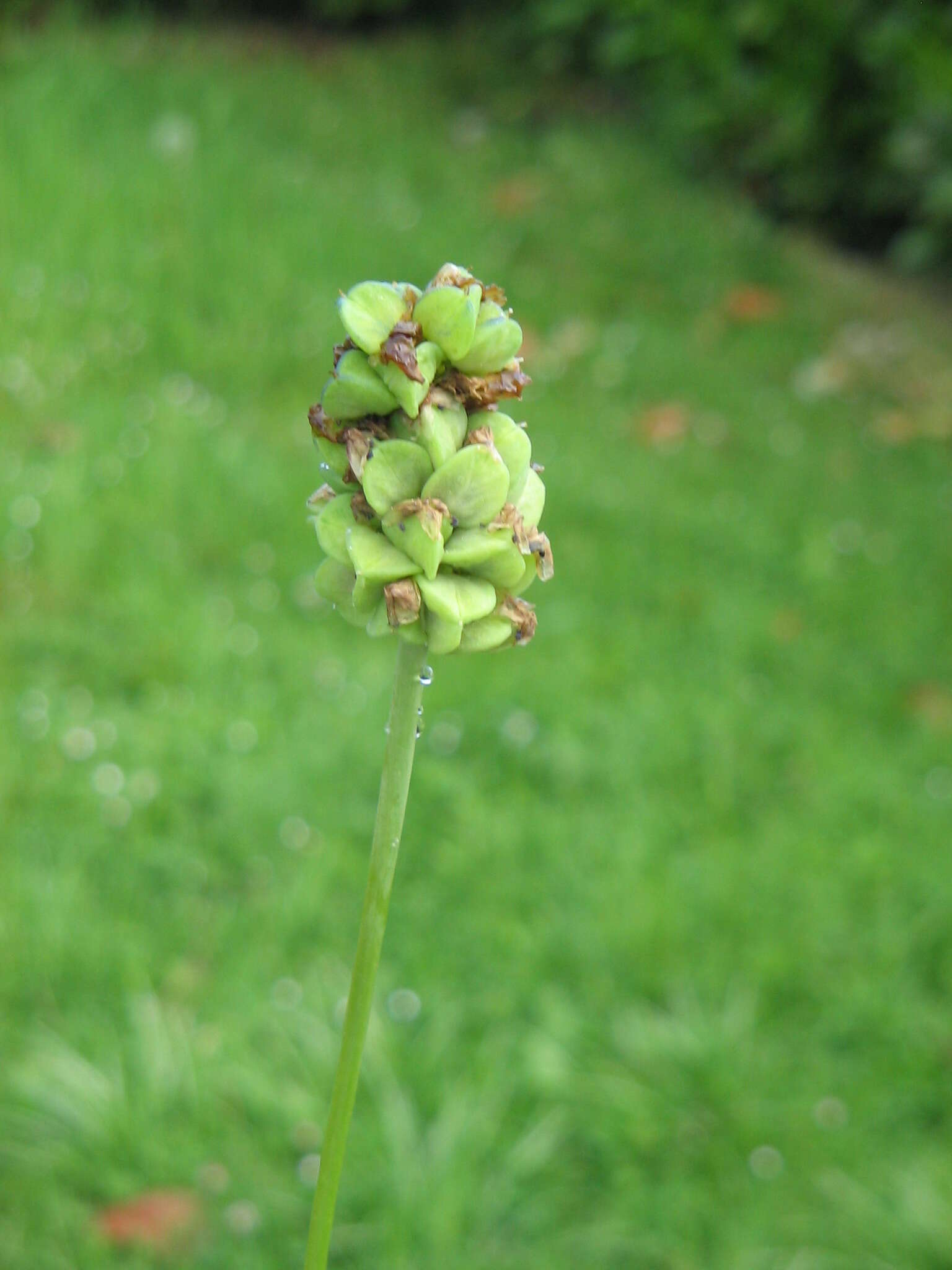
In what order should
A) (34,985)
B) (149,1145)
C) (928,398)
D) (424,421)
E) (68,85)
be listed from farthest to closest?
(68,85)
(928,398)
(34,985)
(149,1145)
(424,421)

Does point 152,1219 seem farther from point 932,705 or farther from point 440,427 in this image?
point 932,705

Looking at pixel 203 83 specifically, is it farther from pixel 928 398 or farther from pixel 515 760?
pixel 515 760

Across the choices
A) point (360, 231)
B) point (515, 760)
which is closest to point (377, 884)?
point (515, 760)

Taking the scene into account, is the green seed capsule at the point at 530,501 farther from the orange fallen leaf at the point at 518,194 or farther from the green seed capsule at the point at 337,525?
the orange fallen leaf at the point at 518,194

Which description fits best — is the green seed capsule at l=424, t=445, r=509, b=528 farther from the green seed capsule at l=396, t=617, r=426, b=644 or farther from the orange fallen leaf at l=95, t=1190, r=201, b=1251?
the orange fallen leaf at l=95, t=1190, r=201, b=1251

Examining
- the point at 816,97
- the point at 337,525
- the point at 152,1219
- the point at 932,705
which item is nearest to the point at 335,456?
the point at 337,525

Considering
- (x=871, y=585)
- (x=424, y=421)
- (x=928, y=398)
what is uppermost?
(x=928, y=398)

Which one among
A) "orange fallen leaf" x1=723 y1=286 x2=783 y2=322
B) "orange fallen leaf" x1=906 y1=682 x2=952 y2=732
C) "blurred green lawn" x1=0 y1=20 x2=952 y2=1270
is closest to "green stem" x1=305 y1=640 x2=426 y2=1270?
"blurred green lawn" x1=0 y1=20 x2=952 y2=1270
